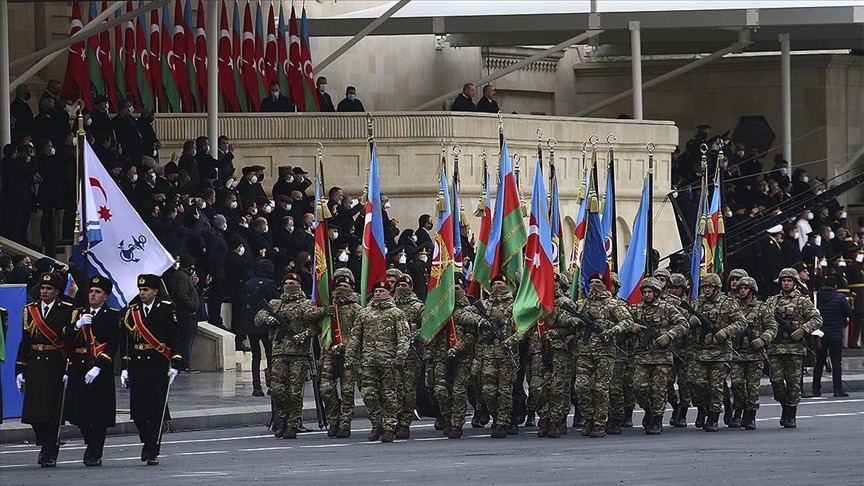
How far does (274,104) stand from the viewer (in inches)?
1422

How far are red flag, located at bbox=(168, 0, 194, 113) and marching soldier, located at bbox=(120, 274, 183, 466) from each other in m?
17.6

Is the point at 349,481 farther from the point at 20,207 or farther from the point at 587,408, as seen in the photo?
the point at 20,207

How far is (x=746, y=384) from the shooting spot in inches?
874

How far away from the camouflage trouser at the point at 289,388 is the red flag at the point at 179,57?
49.7 feet

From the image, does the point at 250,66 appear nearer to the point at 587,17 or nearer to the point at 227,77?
the point at 227,77

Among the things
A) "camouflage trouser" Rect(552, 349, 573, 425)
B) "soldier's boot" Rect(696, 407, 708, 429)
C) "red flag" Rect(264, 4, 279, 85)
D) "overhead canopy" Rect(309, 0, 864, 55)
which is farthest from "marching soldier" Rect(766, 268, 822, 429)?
"overhead canopy" Rect(309, 0, 864, 55)

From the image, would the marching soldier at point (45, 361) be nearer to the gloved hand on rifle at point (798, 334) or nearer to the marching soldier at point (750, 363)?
the marching soldier at point (750, 363)

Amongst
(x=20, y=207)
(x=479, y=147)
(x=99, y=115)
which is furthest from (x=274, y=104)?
(x=20, y=207)

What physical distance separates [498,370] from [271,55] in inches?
677

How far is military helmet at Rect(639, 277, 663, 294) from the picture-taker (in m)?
22.2

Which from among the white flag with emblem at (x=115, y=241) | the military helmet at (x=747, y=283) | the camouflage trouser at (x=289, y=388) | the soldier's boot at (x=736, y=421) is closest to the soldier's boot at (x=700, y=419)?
the soldier's boot at (x=736, y=421)

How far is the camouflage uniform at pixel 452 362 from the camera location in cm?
2155

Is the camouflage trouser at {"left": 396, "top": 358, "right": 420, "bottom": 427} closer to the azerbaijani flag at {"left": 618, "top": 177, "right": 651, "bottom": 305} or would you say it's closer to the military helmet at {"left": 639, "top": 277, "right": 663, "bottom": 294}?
the military helmet at {"left": 639, "top": 277, "right": 663, "bottom": 294}

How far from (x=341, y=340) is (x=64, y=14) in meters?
19.4
